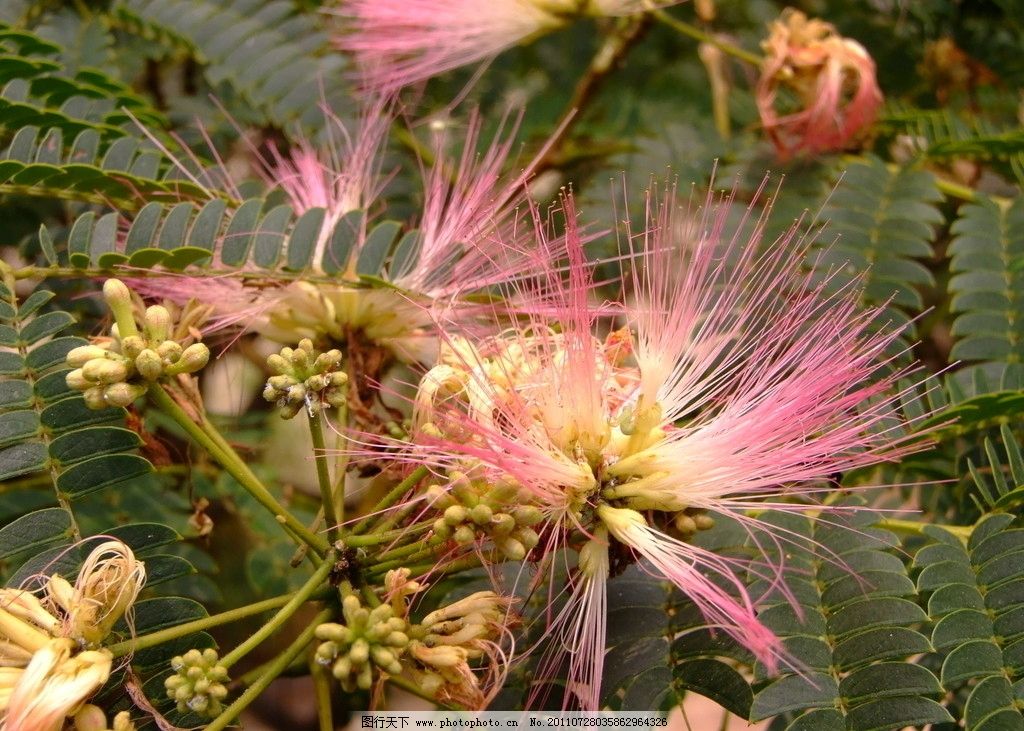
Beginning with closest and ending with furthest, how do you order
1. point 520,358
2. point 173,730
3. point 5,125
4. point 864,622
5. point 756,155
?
point 173,730
point 864,622
point 520,358
point 5,125
point 756,155

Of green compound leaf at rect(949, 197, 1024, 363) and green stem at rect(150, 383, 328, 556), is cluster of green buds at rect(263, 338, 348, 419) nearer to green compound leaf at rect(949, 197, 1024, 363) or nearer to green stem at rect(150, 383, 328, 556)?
green stem at rect(150, 383, 328, 556)

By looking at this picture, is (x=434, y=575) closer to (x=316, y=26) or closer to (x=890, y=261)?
(x=890, y=261)

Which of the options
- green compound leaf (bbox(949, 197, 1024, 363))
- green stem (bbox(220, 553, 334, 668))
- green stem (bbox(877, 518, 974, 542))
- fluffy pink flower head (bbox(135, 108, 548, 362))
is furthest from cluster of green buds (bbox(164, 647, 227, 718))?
green compound leaf (bbox(949, 197, 1024, 363))

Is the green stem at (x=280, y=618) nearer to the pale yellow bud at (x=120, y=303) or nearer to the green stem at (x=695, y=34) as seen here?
the pale yellow bud at (x=120, y=303)

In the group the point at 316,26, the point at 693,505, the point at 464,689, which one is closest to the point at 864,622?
the point at 693,505

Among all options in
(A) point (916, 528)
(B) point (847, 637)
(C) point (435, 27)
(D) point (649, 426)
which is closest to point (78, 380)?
(D) point (649, 426)
